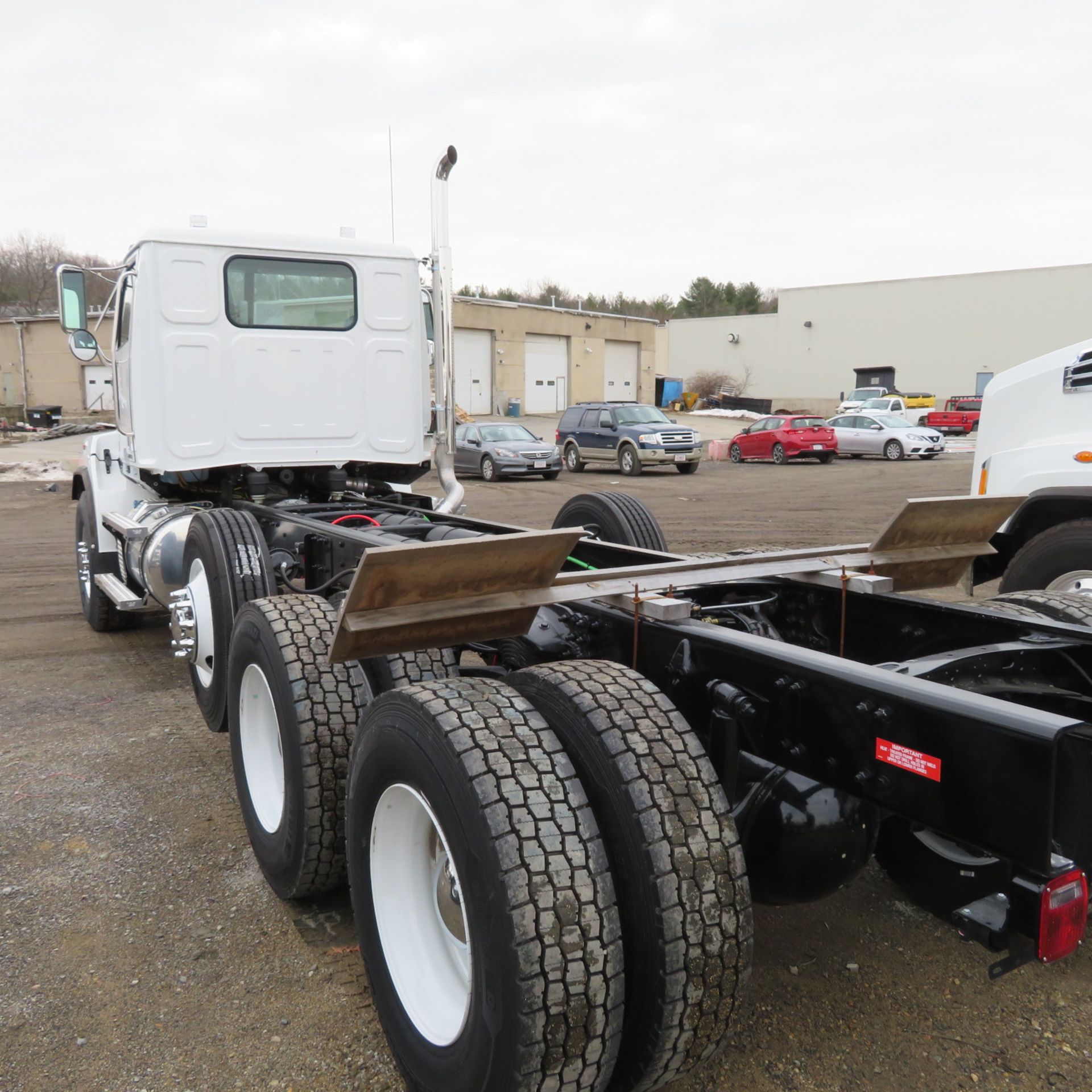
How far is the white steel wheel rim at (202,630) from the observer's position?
466 cm

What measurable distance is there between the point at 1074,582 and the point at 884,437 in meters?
24.6

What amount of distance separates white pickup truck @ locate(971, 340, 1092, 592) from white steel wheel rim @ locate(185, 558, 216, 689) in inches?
154

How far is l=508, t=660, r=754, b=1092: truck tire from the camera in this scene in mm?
1987

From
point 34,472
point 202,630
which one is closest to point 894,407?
point 34,472

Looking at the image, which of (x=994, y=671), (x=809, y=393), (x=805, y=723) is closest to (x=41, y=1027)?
(x=805, y=723)

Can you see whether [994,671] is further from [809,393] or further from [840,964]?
[809,393]

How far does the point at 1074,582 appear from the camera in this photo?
14.7 ft

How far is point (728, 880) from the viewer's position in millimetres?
2053

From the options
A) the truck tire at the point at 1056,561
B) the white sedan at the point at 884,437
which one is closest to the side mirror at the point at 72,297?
the truck tire at the point at 1056,561

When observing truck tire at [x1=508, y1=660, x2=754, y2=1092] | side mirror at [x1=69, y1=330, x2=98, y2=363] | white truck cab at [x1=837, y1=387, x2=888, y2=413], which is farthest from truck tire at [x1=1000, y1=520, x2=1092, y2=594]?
white truck cab at [x1=837, y1=387, x2=888, y2=413]

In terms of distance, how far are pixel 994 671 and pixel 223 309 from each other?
5033 mm

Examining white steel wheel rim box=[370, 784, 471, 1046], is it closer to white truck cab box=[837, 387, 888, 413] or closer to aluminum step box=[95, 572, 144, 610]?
aluminum step box=[95, 572, 144, 610]

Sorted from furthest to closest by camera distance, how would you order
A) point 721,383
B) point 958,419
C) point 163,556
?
1. point 721,383
2. point 958,419
3. point 163,556

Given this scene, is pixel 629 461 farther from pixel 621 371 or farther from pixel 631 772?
pixel 621 371
